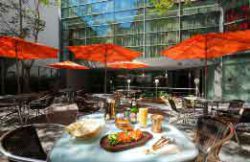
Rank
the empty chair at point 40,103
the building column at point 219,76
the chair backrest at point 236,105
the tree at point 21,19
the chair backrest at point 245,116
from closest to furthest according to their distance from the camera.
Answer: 1. the chair backrest at point 245,116
2. the chair backrest at point 236,105
3. the empty chair at point 40,103
4. the building column at point 219,76
5. the tree at point 21,19

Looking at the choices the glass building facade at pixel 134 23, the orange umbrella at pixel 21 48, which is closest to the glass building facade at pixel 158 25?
the glass building facade at pixel 134 23

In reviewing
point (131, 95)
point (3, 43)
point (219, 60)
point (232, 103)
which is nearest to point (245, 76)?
point (219, 60)

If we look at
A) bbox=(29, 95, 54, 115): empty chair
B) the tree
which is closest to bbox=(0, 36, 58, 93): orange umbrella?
bbox=(29, 95, 54, 115): empty chair

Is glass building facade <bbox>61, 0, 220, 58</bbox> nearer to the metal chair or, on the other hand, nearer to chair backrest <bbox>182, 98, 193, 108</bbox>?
chair backrest <bbox>182, 98, 193, 108</bbox>

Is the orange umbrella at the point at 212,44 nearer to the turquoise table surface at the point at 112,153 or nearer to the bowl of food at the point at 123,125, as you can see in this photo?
the bowl of food at the point at 123,125

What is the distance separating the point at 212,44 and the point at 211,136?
398cm

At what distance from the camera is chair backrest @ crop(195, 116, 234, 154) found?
263cm

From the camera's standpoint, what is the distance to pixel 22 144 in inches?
94.5

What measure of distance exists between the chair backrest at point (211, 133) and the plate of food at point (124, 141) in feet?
2.25

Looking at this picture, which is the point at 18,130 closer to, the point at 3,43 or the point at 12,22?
the point at 3,43

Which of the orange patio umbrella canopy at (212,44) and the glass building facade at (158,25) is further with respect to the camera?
the glass building facade at (158,25)

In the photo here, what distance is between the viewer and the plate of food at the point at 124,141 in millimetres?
2139

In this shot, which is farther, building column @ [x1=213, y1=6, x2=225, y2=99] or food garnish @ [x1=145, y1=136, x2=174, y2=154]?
building column @ [x1=213, y1=6, x2=225, y2=99]

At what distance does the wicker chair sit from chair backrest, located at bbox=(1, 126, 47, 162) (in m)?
1.60
